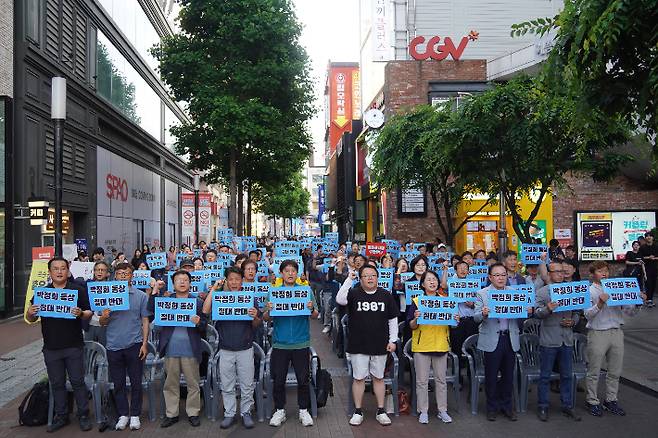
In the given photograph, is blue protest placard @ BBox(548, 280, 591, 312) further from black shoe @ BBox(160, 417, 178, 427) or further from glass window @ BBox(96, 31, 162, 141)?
glass window @ BBox(96, 31, 162, 141)

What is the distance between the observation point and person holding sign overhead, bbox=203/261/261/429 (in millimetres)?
7246

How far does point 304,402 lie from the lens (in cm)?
739

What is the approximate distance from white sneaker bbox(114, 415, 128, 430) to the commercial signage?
1954cm

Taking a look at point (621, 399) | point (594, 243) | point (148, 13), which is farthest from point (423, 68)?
point (621, 399)

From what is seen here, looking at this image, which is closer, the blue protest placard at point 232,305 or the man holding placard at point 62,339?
the man holding placard at point 62,339

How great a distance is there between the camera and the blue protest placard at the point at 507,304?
740 centimetres

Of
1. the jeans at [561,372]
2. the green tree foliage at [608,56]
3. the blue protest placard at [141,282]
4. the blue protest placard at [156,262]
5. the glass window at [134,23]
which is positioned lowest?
the jeans at [561,372]

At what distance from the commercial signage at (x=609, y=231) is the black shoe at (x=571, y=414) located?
1667cm

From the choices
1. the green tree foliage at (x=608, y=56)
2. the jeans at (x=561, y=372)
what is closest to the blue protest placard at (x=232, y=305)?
the jeans at (x=561, y=372)

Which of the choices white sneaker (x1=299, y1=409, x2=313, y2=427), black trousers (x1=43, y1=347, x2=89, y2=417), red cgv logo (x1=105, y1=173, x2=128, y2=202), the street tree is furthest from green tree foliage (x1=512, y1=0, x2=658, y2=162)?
red cgv logo (x1=105, y1=173, x2=128, y2=202)

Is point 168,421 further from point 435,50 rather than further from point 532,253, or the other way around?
point 435,50

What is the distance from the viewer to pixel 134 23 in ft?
103

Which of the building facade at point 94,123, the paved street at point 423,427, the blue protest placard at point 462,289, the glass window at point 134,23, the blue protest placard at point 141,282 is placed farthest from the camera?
the glass window at point 134,23

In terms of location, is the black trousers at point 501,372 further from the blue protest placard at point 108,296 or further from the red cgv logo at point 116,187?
the red cgv logo at point 116,187
